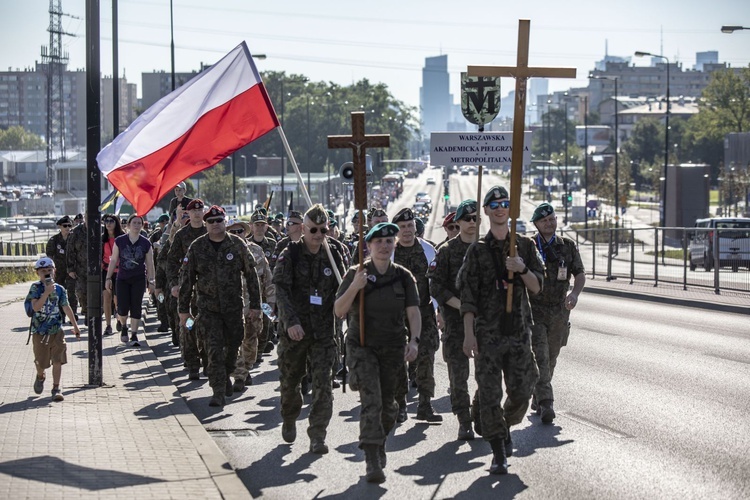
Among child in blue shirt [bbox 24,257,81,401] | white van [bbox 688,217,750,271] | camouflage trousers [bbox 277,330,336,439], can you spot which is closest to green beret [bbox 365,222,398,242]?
camouflage trousers [bbox 277,330,336,439]

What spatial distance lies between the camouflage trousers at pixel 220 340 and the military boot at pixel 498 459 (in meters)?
3.98

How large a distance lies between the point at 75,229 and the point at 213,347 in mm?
8900

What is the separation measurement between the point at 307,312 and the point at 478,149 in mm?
5581

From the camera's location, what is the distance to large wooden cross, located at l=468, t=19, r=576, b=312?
8500mm

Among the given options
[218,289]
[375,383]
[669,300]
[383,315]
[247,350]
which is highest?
[383,315]

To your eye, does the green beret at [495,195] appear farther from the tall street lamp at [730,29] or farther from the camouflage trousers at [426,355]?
the tall street lamp at [730,29]

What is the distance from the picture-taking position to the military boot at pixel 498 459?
842cm

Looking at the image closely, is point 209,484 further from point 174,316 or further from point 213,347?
point 174,316

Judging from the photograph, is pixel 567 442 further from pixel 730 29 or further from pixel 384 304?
pixel 730 29

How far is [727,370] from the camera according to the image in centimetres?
1371

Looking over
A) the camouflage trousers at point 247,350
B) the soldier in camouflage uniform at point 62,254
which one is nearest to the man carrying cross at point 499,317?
the camouflage trousers at point 247,350

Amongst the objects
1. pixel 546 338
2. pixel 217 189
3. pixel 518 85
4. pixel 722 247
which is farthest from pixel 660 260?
pixel 217 189

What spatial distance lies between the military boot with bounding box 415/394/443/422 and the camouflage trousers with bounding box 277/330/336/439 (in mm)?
1508

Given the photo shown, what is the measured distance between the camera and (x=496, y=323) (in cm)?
864
